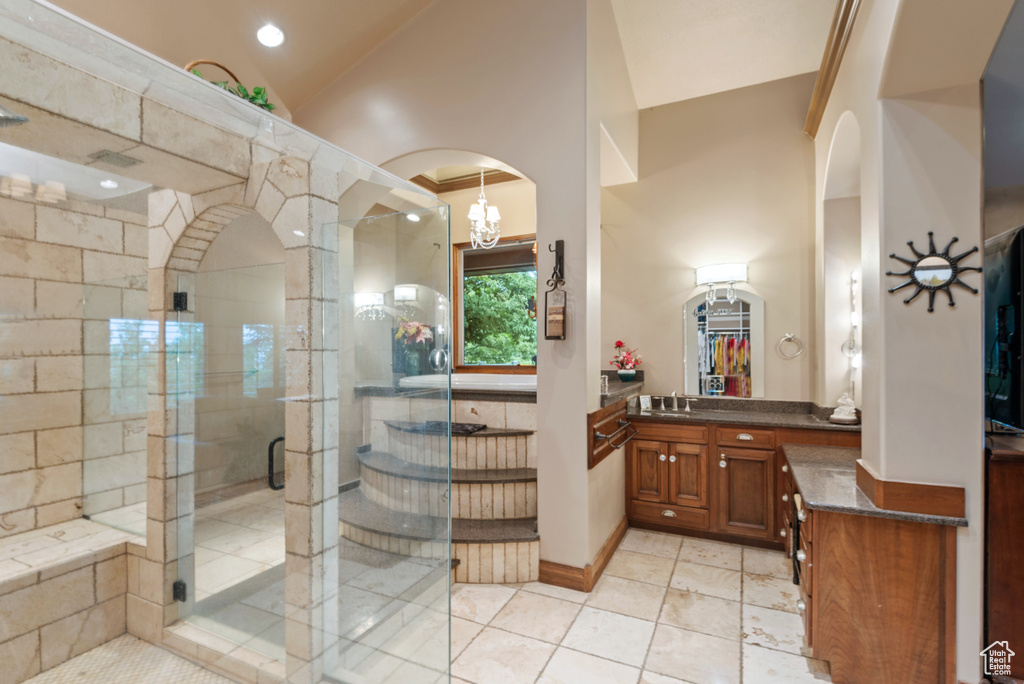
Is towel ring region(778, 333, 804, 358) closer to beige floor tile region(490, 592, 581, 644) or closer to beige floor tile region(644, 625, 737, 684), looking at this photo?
beige floor tile region(644, 625, 737, 684)

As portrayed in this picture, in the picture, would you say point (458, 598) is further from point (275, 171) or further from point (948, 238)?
point (948, 238)

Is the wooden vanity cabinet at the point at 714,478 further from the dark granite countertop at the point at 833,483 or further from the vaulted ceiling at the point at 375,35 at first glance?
the vaulted ceiling at the point at 375,35

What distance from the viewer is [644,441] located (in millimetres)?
3482

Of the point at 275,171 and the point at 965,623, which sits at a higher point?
the point at 275,171

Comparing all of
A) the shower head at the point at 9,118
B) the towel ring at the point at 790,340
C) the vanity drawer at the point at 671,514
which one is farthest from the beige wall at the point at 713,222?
the shower head at the point at 9,118

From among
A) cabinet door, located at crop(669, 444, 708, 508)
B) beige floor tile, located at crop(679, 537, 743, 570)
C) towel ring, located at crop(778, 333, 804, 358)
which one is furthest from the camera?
towel ring, located at crop(778, 333, 804, 358)

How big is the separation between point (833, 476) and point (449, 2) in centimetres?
352

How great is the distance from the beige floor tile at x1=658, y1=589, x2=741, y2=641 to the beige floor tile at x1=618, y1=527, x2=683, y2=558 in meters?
0.52

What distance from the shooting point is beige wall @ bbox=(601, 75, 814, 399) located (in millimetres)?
3578

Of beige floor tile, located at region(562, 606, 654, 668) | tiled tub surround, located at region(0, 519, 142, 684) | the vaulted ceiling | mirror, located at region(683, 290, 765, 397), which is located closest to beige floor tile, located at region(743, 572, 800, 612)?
beige floor tile, located at region(562, 606, 654, 668)

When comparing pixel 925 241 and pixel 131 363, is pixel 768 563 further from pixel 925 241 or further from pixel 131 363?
pixel 131 363

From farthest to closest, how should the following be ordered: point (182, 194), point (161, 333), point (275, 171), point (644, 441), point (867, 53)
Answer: point (644, 441) → point (867, 53) → point (161, 333) → point (182, 194) → point (275, 171)

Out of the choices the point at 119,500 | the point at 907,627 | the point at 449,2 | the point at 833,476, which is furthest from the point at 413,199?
the point at 907,627

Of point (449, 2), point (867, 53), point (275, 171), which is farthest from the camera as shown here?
point (449, 2)
